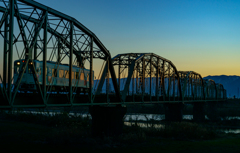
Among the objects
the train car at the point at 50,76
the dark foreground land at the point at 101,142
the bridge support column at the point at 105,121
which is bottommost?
the dark foreground land at the point at 101,142

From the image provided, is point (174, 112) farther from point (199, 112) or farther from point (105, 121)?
point (105, 121)

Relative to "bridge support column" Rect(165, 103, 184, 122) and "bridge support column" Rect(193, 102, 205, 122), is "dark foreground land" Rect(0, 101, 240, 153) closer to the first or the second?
"bridge support column" Rect(165, 103, 184, 122)

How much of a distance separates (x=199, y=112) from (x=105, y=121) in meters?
44.9

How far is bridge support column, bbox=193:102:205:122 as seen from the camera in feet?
210

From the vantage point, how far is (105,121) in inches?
1128

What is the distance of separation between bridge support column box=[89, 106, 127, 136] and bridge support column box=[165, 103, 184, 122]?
28.3 metres

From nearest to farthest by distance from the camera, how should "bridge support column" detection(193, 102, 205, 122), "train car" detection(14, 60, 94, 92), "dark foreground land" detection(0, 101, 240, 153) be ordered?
"dark foreground land" detection(0, 101, 240, 153), "train car" detection(14, 60, 94, 92), "bridge support column" detection(193, 102, 205, 122)

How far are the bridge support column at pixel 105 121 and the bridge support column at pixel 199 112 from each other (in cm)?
3777

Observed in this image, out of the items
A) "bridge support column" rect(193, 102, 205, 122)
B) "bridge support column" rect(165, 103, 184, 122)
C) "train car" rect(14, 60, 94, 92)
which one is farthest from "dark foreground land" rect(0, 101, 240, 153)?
"bridge support column" rect(193, 102, 205, 122)

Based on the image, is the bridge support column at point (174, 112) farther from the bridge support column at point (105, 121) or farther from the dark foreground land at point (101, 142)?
the bridge support column at point (105, 121)

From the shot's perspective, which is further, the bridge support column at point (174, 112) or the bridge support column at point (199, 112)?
the bridge support column at point (199, 112)

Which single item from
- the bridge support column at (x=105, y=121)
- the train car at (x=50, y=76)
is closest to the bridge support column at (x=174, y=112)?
the train car at (x=50, y=76)

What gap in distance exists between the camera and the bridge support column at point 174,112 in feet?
182

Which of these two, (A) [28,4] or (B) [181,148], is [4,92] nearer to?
(A) [28,4]
